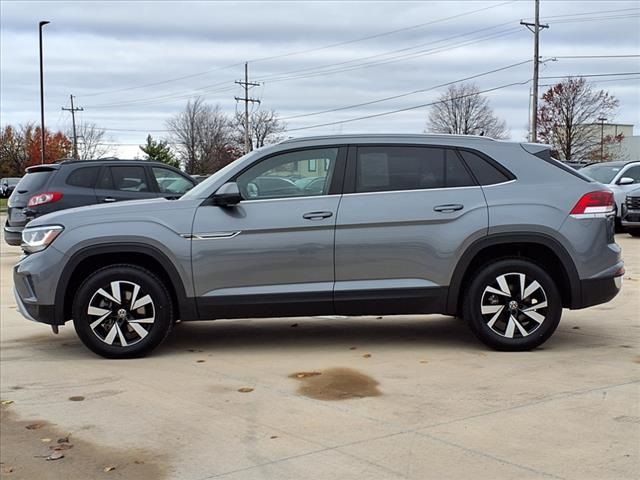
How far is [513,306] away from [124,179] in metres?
7.78

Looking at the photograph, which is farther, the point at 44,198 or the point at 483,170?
the point at 44,198

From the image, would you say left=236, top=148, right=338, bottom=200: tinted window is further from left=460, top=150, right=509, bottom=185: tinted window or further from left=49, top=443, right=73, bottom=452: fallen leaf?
left=49, top=443, right=73, bottom=452: fallen leaf

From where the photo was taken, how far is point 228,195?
5.91m

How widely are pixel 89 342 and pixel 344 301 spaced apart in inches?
83.2

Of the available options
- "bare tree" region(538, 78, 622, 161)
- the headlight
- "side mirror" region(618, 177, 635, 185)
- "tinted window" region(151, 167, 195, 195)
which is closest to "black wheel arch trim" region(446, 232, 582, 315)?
the headlight

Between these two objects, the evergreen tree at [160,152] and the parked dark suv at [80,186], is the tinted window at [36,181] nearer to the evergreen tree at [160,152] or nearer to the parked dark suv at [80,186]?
the parked dark suv at [80,186]

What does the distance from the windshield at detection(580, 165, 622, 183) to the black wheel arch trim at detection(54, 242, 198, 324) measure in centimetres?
1461

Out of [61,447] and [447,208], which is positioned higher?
[447,208]

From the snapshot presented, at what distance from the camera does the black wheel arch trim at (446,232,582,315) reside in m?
5.96

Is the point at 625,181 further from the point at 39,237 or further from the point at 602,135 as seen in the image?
the point at 602,135

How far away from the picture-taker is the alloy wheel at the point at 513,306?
5957mm

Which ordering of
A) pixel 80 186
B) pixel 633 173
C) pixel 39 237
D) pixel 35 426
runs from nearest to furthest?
pixel 35 426 → pixel 39 237 → pixel 80 186 → pixel 633 173

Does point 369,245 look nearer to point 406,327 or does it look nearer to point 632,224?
point 406,327

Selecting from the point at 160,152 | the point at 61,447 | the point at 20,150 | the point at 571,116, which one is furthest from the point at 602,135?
the point at 61,447
